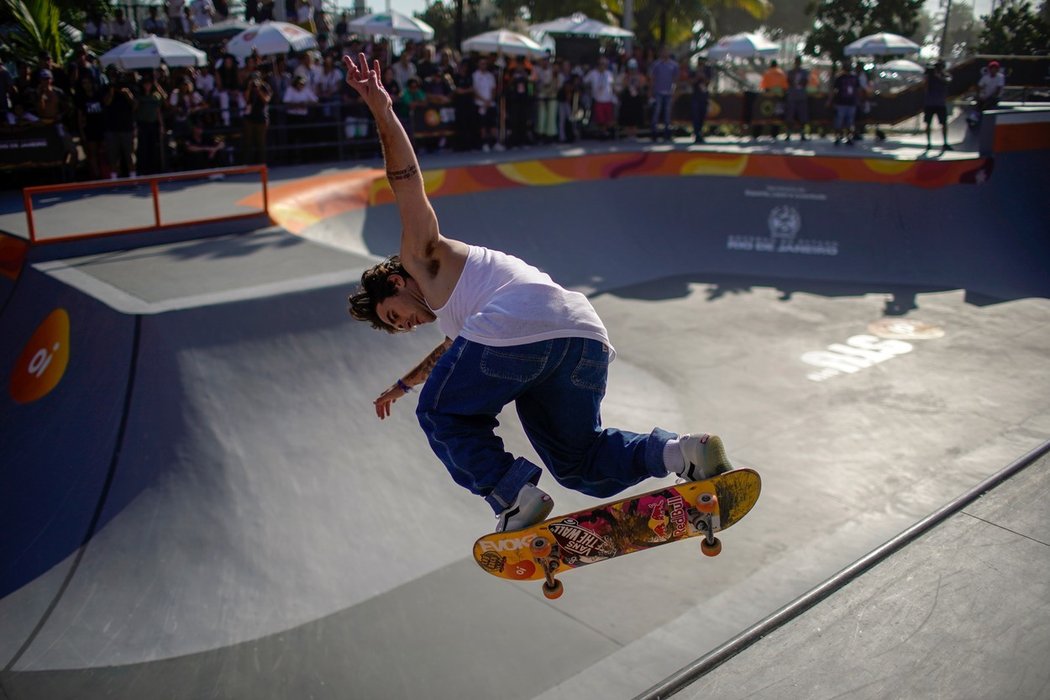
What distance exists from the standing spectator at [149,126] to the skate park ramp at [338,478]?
2796 millimetres

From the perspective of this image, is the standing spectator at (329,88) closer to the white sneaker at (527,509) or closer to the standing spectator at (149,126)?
the standing spectator at (149,126)

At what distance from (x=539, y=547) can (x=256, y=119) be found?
12.2 meters

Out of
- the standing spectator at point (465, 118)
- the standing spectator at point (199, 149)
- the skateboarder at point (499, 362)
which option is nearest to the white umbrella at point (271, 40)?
the standing spectator at point (199, 149)

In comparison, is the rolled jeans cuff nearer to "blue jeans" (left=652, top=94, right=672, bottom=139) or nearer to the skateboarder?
the skateboarder

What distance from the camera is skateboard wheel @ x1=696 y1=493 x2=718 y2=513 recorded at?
3838mm

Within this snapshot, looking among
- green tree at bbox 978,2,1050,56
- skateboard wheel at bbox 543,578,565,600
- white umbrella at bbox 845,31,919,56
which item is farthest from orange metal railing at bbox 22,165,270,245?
green tree at bbox 978,2,1050,56

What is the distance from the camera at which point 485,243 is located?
13906mm

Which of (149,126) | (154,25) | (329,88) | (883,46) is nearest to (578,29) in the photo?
(329,88)

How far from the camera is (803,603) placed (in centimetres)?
504

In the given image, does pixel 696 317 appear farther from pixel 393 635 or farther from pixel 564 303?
pixel 564 303

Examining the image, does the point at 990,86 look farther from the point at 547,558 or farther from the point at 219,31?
the point at 547,558

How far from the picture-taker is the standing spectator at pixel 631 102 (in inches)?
818

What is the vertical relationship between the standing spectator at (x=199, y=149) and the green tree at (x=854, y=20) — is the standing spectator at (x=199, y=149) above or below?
below

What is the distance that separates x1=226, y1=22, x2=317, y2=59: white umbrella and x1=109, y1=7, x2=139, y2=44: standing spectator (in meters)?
3.26
